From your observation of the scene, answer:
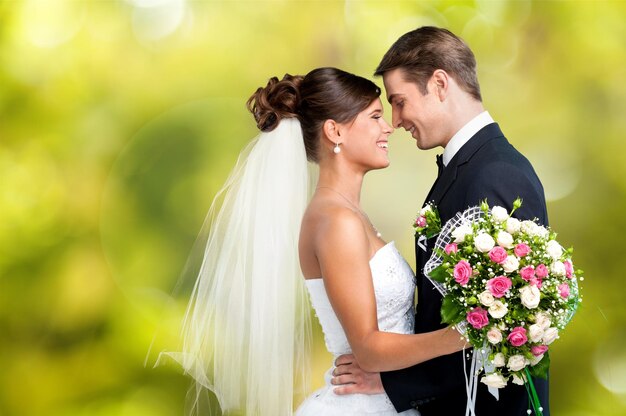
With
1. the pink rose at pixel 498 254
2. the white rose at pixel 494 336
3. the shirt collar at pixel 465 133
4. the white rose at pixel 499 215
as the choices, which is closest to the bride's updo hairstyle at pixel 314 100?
the shirt collar at pixel 465 133

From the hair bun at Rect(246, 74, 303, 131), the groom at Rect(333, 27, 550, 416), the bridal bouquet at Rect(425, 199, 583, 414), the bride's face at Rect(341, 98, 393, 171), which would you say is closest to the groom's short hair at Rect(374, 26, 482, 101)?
the groom at Rect(333, 27, 550, 416)

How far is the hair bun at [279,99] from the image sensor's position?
10.0 ft

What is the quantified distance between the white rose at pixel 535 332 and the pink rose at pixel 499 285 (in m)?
0.13

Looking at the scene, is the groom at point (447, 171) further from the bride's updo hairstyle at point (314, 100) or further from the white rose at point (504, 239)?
the white rose at point (504, 239)

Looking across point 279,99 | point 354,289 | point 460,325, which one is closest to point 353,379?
point 354,289

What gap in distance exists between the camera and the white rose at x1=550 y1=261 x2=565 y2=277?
7.20 ft

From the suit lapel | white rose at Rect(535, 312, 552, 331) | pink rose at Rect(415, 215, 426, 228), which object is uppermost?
the suit lapel

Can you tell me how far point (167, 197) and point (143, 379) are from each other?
114 cm

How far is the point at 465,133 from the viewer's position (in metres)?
2.91

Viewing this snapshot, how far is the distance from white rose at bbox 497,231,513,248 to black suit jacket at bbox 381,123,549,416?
1.36ft

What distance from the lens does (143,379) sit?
4969 millimetres

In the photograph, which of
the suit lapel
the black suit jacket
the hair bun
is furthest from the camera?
the hair bun

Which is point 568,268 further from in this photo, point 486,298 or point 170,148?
point 170,148

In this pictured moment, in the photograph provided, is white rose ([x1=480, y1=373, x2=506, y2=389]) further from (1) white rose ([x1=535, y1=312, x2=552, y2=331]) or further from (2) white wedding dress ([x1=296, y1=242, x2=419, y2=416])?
(2) white wedding dress ([x1=296, y1=242, x2=419, y2=416])
